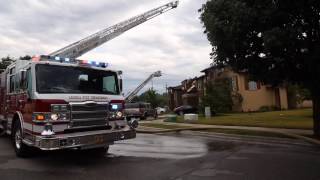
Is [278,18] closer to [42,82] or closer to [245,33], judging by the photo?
[245,33]

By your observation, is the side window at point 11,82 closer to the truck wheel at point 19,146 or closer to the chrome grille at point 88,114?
the truck wheel at point 19,146

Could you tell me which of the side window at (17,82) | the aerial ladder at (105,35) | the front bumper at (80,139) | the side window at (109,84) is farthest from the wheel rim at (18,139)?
the aerial ladder at (105,35)

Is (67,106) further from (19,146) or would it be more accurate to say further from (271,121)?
(271,121)

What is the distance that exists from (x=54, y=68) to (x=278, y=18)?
774 centimetres

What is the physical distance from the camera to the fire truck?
10906 millimetres

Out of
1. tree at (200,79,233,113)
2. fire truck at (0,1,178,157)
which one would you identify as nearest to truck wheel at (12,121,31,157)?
fire truck at (0,1,178,157)

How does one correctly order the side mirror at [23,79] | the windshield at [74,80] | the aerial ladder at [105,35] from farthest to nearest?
the aerial ladder at [105,35]
the side mirror at [23,79]
the windshield at [74,80]

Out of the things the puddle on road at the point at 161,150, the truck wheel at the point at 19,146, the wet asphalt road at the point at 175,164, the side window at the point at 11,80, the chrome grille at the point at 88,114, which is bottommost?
the wet asphalt road at the point at 175,164

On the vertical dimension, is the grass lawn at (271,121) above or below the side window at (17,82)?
below

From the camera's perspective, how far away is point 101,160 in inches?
476

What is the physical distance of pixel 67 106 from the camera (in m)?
11.1

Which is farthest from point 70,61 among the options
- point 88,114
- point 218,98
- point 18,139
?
point 218,98

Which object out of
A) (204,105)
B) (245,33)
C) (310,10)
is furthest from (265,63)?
(204,105)

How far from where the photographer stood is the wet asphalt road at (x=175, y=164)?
31.4 feet
